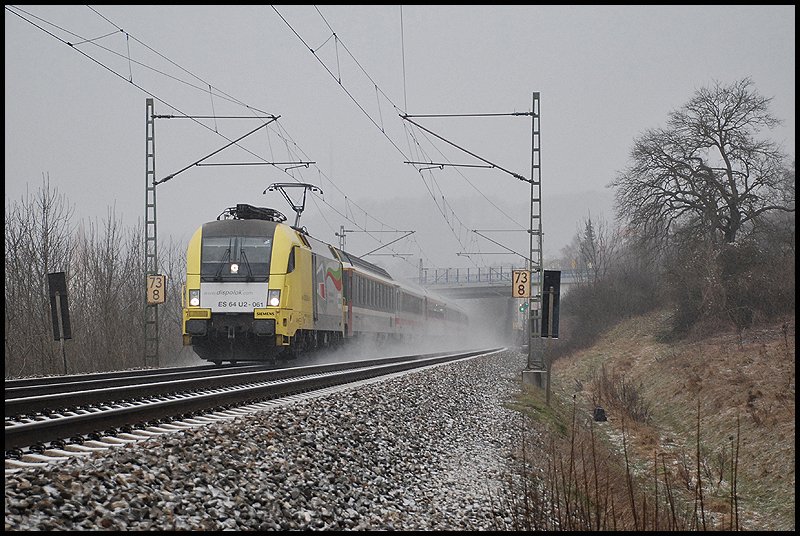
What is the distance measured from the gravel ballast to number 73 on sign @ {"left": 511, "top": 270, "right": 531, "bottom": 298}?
44.6 feet

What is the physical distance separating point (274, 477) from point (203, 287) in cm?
1344

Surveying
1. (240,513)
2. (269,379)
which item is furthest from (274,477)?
(269,379)

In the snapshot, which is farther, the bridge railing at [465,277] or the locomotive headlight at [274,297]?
the bridge railing at [465,277]

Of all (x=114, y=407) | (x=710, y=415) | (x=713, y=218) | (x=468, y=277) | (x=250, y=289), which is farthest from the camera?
(x=468, y=277)

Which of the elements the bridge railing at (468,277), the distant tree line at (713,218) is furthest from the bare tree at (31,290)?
the bridge railing at (468,277)

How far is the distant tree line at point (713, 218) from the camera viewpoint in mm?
29984

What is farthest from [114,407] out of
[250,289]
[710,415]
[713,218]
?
[713,218]

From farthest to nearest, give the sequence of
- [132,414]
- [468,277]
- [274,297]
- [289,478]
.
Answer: [468,277] < [274,297] < [132,414] < [289,478]

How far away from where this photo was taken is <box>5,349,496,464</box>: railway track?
7.08 m

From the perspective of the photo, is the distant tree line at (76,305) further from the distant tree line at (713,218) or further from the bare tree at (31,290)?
the distant tree line at (713,218)

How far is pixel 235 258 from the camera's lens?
19828 mm

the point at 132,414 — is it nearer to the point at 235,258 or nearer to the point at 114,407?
the point at 114,407

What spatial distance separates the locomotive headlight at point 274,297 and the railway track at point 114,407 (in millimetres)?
2943

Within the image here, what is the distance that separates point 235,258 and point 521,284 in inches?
381
